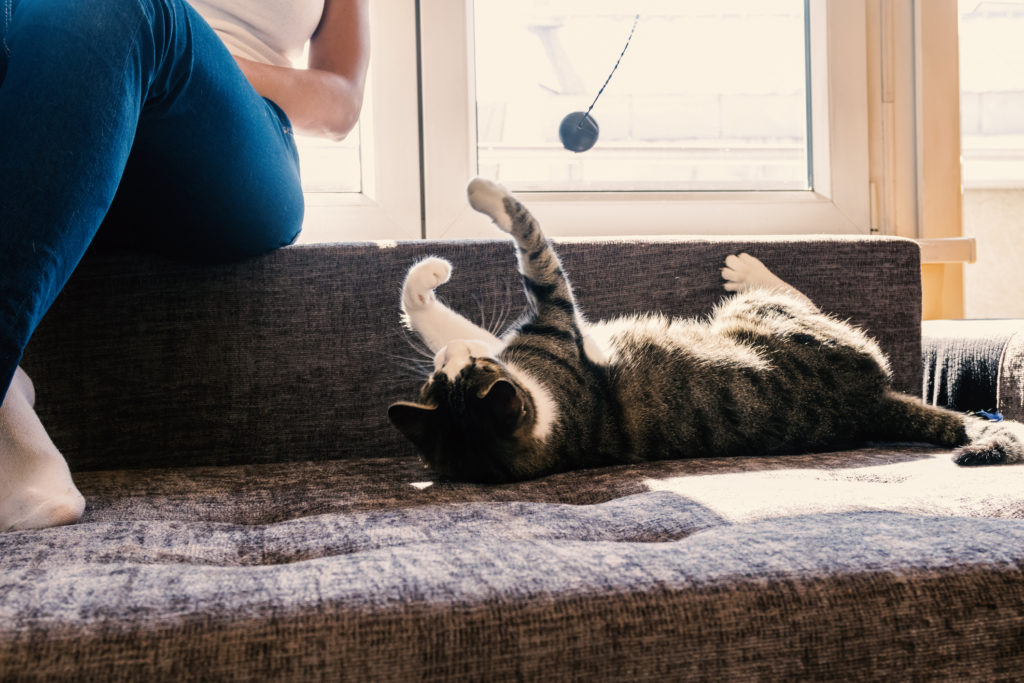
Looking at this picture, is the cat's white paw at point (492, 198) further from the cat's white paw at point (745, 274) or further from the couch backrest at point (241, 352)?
the cat's white paw at point (745, 274)

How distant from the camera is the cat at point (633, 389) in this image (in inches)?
39.0

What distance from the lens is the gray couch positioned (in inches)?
18.4

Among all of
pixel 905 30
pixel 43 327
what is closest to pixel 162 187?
pixel 43 327

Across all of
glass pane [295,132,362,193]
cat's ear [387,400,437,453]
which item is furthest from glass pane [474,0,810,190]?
cat's ear [387,400,437,453]

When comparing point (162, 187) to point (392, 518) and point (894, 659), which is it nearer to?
point (392, 518)

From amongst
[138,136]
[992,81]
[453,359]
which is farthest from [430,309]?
[992,81]

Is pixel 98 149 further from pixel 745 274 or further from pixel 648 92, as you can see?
pixel 648 92

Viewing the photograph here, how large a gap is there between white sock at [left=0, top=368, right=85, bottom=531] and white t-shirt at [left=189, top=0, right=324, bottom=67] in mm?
644

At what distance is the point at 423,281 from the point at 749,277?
54cm

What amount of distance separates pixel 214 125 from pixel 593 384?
568 mm

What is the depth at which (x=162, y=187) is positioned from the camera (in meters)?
1.01

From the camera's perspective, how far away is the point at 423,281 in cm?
118

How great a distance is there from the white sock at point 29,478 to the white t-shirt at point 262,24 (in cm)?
64

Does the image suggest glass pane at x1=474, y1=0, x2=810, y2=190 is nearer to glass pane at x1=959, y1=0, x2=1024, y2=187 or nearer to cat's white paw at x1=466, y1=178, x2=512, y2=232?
glass pane at x1=959, y1=0, x2=1024, y2=187
